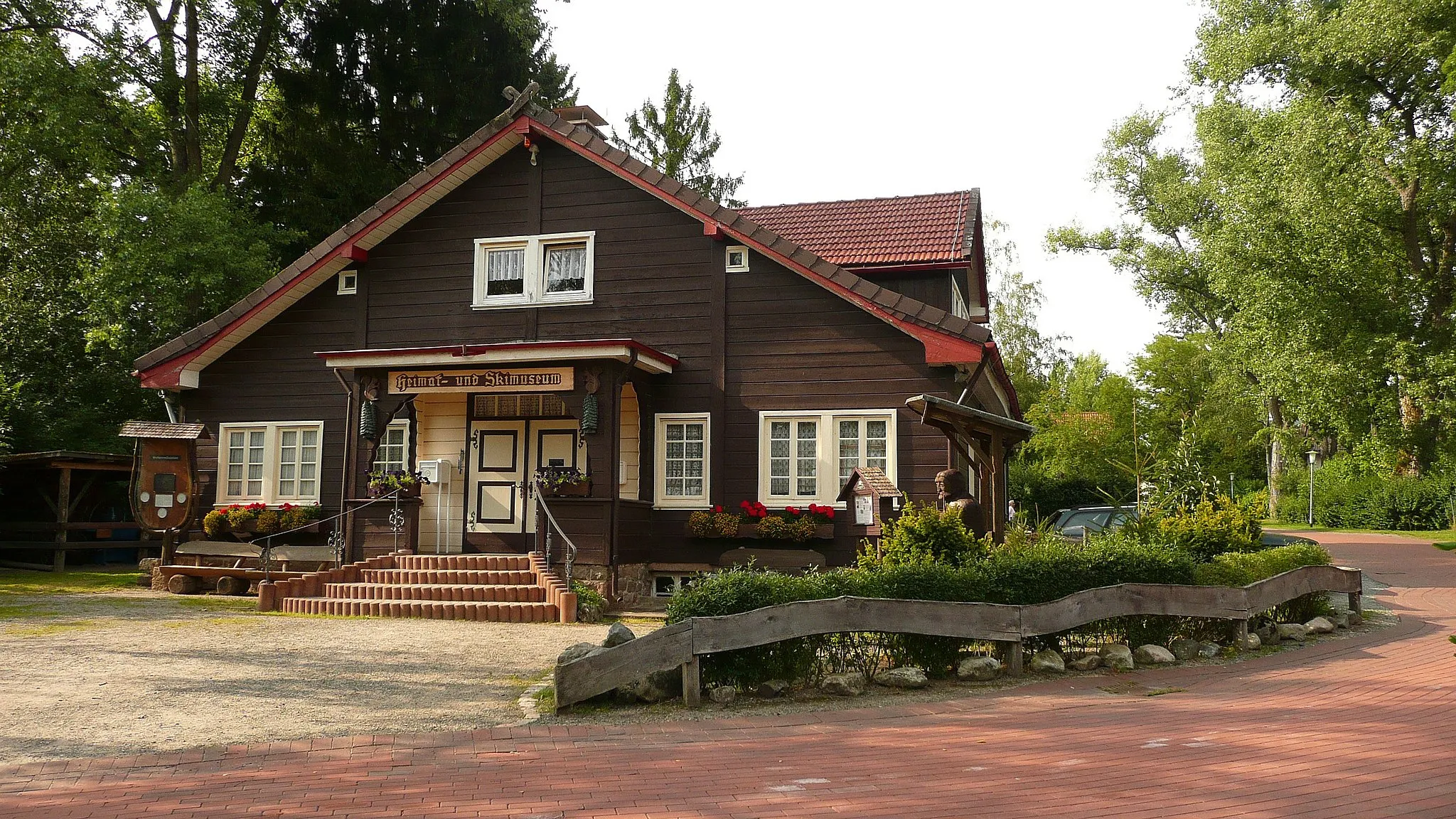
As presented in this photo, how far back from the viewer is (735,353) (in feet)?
57.2

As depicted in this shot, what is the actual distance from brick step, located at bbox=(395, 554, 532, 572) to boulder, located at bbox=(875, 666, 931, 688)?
23.5 ft

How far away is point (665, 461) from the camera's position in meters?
17.6

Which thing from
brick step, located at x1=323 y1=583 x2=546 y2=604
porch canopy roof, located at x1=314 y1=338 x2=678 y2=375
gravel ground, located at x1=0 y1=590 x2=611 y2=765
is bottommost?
gravel ground, located at x1=0 y1=590 x2=611 y2=765

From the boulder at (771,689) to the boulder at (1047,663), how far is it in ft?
8.44

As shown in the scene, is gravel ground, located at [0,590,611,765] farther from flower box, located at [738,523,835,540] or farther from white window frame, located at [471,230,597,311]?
white window frame, located at [471,230,597,311]

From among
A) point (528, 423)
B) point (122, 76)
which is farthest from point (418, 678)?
point (122, 76)

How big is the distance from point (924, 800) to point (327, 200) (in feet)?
93.1

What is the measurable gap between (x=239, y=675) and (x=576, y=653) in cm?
342

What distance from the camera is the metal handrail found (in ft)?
50.1

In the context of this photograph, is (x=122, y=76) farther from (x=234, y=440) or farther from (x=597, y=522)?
(x=597, y=522)

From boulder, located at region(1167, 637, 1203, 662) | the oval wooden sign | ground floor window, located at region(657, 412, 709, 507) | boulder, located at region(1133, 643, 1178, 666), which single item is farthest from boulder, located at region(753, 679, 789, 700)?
the oval wooden sign

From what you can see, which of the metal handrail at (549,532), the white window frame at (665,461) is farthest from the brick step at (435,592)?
the white window frame at (665,461)

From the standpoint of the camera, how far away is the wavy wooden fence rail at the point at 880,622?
875 cm

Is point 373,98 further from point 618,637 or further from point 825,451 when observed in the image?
point 618,637
